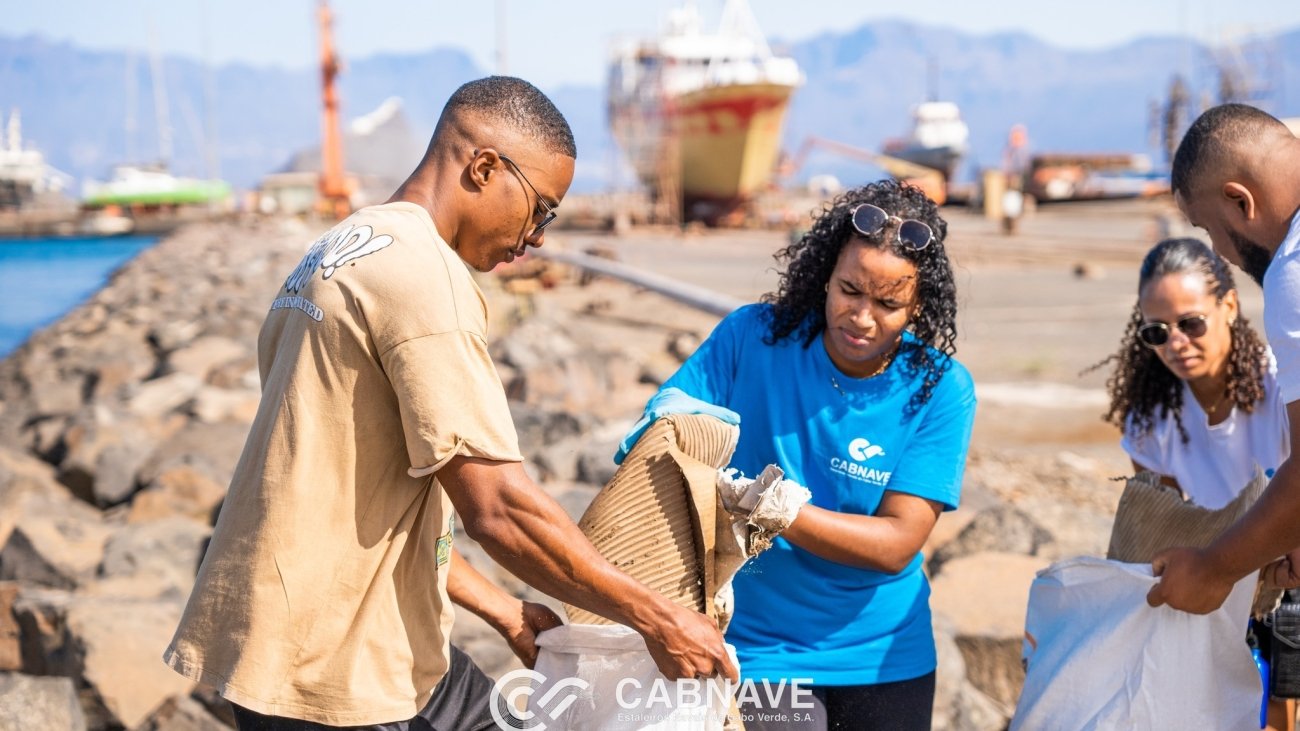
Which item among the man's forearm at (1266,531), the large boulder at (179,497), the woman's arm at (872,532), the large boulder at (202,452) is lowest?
the large boulder at (202,452)

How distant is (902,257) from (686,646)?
104 cm

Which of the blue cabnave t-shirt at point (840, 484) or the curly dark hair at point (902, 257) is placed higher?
the curly dark hair at point (902, 257)

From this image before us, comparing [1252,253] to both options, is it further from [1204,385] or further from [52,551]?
[52,551]

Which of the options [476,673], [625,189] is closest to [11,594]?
[476,673]

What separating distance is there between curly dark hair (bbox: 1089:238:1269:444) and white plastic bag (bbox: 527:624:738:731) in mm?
1504

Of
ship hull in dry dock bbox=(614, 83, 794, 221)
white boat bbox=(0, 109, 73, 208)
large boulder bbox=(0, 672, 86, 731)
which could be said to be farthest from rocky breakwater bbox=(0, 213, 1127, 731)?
white boat bbox=(0, 109, 73, 208)

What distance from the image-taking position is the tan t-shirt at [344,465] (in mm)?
2041

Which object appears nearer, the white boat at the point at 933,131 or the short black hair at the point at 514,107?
the short black hair at the point at 514,107

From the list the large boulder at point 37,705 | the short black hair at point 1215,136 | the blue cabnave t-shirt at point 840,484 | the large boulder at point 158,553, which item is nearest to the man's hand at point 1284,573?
the blue cabnave t-shirt at point 840,484

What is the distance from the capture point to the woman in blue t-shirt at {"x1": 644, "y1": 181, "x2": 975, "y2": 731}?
8.92 ft

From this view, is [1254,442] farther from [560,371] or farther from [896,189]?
[560,371]

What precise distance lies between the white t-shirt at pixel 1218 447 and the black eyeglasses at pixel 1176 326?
0.16 meters

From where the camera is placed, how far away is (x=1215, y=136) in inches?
102

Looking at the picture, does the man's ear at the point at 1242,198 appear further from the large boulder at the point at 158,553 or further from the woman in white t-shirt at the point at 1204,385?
the large boulder at the point at 158,553
